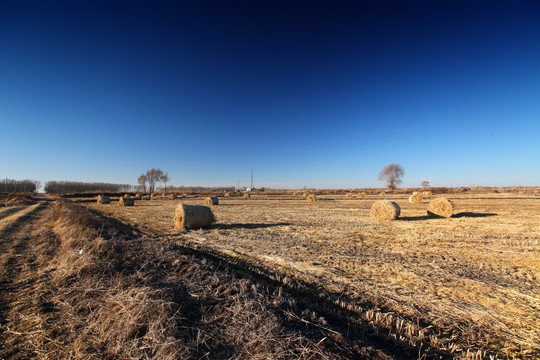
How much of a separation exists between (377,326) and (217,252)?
5.02 meters

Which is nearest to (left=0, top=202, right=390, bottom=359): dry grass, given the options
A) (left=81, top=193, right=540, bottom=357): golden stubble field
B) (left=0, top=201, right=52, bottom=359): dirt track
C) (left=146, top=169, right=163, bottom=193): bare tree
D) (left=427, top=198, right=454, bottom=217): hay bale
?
(left=0, top=201, right=52, bottom=359): dirt track

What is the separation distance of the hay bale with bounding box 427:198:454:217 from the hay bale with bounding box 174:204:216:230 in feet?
47.7

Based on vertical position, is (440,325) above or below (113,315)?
below

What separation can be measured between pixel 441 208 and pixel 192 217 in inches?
613

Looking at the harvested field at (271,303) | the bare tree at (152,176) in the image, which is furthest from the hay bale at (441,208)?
the bare tree at (152,176)

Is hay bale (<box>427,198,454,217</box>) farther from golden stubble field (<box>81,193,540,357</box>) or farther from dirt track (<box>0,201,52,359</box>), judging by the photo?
dirt track (<box>0,201,52,359</box>)

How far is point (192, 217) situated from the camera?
11.6 meters

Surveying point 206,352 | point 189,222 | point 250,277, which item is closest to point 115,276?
point 250,277

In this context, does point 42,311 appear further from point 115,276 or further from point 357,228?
point 357,228

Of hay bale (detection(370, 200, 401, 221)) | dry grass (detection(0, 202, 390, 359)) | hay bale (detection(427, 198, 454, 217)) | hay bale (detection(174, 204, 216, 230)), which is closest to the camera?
dry grass (detection(0, 202, 390, 359))

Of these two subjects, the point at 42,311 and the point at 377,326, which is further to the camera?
the point at 42,311

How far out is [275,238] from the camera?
9.20 m

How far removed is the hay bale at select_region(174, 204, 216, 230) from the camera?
1148 cm

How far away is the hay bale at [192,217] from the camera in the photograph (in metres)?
11.5
